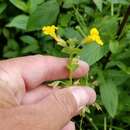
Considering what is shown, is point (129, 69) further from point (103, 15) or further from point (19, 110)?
point (19, 110)

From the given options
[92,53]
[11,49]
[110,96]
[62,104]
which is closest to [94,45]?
[92,53]

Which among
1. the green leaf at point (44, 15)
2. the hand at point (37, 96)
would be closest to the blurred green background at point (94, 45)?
the green leaf at point (44, 15)

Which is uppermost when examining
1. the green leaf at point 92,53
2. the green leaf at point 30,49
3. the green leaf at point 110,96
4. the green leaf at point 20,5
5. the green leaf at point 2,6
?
the green leaf at point 20,5

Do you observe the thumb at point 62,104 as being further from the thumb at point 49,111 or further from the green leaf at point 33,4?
the green leaf at point 33,4

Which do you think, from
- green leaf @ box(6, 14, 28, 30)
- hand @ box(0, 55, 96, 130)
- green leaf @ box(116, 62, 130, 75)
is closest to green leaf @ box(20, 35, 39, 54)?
green leaf @ box(6, 14, 28, 30)

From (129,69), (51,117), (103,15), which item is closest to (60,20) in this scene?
(103,15)

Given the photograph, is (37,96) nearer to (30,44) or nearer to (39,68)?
(39,68)
